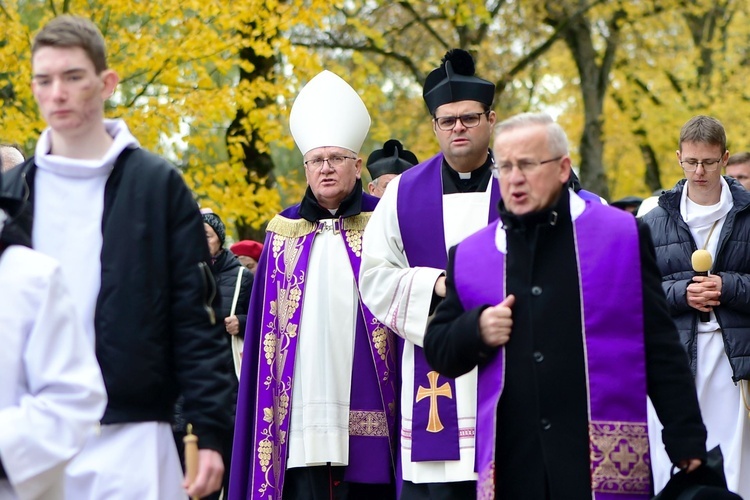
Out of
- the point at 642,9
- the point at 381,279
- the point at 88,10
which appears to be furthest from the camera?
the point at 642,9

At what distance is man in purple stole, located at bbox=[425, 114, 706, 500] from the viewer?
16.8 feet

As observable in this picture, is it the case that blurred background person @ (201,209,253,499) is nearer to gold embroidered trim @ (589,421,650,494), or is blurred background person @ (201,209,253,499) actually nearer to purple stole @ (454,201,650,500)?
purple stole @ (454,201,650,500)

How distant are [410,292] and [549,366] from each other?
5.46 ft

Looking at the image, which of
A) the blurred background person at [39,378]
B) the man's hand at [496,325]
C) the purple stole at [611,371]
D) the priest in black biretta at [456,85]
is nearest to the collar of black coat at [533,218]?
the purple stole at [611,371]

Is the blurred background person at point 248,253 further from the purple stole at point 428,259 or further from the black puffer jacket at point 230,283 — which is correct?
the purple stole at point 428,259

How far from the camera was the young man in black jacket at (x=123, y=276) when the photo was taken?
4.59m

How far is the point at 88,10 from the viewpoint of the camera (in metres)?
13.0

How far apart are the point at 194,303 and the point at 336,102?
161 inches

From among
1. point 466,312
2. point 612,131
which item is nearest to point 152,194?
point 466,312

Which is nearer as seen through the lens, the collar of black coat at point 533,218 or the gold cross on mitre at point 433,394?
the collar of black coat at point 533,218

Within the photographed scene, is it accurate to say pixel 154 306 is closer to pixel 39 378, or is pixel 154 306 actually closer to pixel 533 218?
pixel 39 378

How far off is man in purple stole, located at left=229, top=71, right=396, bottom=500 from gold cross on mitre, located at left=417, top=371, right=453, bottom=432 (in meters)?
1.11

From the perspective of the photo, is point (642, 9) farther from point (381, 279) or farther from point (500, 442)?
point (500, 442)

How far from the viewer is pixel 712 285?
321 inches
